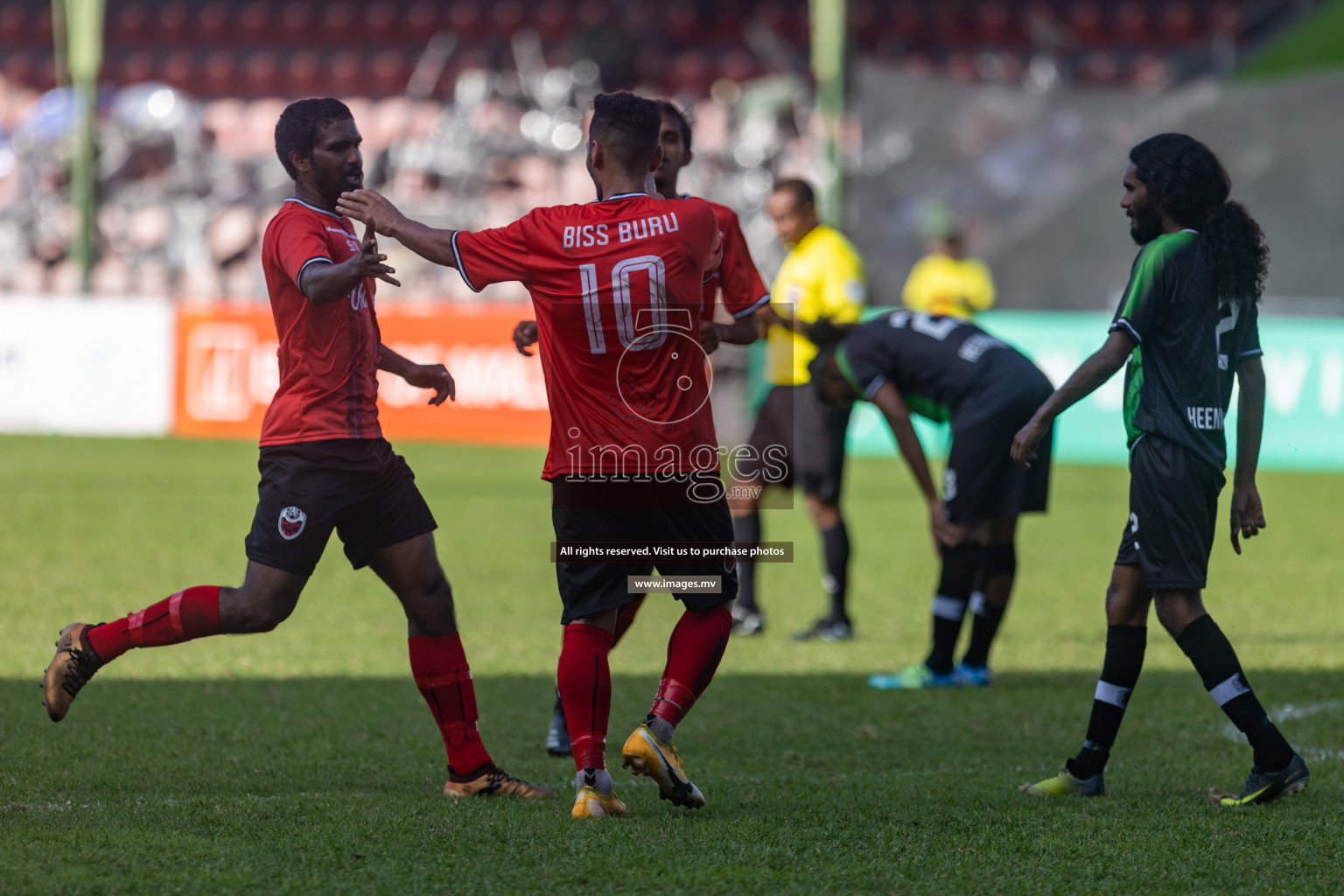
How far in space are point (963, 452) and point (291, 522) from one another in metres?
2.96

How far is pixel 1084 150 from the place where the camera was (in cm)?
1614

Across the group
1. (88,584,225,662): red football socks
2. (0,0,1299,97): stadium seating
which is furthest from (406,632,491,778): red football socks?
(0,0,1299,97): stadium seating

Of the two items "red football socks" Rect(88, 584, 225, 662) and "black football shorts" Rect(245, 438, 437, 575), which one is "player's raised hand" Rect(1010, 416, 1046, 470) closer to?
"black football shorts" Rect(245, 438, 437, 575)

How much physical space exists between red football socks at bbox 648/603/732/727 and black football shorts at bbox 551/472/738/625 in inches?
5.2

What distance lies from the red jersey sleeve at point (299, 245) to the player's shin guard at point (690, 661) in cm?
130

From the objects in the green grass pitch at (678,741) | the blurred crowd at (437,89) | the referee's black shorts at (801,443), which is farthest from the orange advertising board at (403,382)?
the referee's black shorts at (801,443)

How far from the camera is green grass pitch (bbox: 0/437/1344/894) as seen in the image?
352 centimetres

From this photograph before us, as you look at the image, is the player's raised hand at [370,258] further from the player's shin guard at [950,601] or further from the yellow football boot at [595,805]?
the player's shin guard at [950,601]

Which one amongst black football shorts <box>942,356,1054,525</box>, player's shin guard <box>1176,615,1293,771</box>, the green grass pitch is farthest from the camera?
black football shorts <box>942,356,1054,525</box>

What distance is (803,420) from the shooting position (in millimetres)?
7508

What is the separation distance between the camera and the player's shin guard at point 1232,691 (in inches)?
167

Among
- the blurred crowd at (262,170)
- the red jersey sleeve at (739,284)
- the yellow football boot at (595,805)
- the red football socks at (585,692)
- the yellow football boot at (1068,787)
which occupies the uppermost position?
the blurred crowd at (262,170)

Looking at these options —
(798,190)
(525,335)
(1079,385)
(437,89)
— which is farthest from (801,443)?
(437,89)

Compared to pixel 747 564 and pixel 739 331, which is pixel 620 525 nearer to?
pixel 739 331
